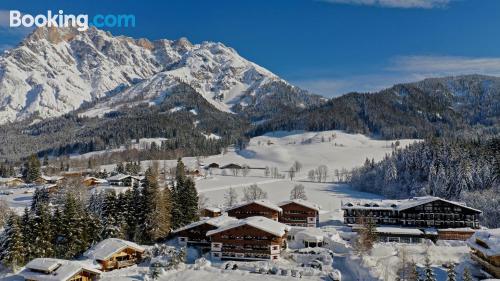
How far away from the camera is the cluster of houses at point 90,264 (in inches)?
2119

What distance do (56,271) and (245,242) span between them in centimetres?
2571

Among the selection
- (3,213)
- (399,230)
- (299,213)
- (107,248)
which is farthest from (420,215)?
(3,213)

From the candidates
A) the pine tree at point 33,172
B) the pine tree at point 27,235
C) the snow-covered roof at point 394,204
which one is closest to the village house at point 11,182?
the pine tree at point 33,172

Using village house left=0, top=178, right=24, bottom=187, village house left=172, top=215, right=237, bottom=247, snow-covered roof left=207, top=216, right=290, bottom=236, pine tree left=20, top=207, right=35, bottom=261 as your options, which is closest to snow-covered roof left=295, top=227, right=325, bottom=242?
snow-covered roof left=207, top=216, right=290, bottom=236

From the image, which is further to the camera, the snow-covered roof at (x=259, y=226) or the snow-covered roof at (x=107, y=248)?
the snow-covered roof at (x=259, y=226)

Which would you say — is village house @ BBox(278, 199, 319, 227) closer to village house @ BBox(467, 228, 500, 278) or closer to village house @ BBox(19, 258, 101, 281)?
village house @ BBox(467, 228, 500, 278)

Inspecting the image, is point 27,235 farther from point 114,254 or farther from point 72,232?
point 114,254

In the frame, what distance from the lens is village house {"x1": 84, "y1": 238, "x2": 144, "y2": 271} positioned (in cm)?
6056

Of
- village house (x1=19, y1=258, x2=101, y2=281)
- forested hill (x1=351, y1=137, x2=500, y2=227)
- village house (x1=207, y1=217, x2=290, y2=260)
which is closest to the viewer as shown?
village house (x1=19, y1=258, x2=101, y2=281)

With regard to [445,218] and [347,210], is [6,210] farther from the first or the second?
[445,218]

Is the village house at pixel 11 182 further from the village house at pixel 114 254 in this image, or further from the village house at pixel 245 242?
the village house at pixel 245 242

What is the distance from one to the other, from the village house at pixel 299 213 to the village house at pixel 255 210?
5.24m

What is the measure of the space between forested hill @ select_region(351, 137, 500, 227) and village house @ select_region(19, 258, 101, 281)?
81145mm

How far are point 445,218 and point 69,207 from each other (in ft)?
218
